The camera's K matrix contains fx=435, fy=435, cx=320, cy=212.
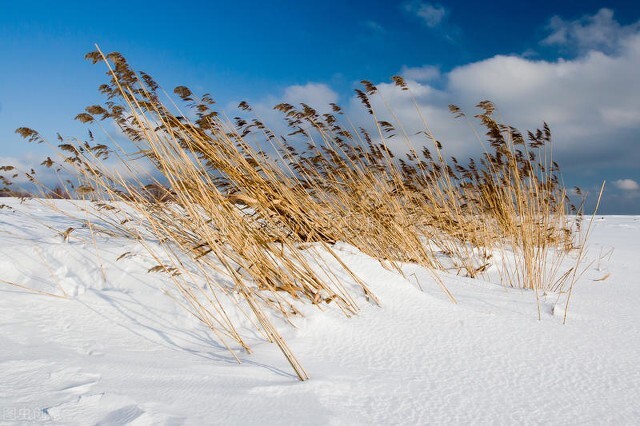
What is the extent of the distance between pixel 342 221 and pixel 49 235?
1720 mm

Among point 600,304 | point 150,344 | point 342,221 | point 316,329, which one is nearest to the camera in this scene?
point 150,344

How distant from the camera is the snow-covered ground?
106 cm

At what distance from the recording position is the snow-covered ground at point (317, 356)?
1.06 meters

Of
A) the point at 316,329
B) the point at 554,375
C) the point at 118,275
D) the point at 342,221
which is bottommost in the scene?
the point at 554,375

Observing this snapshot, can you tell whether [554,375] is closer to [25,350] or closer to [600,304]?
[600,304]

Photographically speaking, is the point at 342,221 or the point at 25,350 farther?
Answer: the point at 342,221

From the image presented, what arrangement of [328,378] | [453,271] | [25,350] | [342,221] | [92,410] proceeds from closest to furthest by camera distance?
[92,410], [328,378], [25,350], [342,221], [453,271]

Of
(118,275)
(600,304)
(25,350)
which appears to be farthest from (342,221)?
(25,350)

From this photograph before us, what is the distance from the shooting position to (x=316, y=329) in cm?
165

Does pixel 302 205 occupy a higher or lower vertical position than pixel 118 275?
higher

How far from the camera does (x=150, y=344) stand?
1.53 m

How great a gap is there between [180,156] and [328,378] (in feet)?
3.85

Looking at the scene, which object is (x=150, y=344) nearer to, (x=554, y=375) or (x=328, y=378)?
(x=328, y=378)

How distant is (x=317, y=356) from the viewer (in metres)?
1.45
